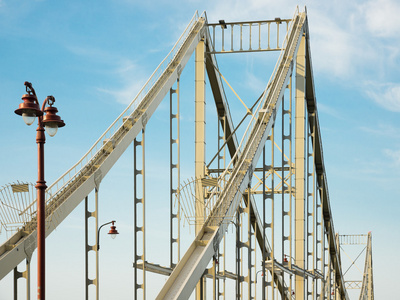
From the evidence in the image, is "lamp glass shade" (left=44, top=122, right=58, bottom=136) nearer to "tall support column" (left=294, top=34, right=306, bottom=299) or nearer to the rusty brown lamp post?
the rusty brown lamp post

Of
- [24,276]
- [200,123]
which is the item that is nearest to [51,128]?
[24,276]

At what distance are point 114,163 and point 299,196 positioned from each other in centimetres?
1301

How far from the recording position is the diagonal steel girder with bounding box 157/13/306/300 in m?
→ 18.2

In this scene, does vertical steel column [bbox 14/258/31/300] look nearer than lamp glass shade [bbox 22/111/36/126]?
No

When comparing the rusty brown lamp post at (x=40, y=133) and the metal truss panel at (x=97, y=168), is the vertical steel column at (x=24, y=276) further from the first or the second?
the rusty brown lamp post at (x=40, y=133)

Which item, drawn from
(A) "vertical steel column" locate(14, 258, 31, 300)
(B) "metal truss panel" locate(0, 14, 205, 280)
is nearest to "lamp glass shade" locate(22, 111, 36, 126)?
(B) "metal truss panel" locate(0, 14, 205, 280)

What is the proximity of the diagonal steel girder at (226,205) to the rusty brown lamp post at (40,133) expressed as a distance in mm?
4026

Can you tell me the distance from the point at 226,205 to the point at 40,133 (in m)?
7.91

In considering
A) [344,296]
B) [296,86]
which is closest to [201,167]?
[296,86]

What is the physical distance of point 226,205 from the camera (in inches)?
856

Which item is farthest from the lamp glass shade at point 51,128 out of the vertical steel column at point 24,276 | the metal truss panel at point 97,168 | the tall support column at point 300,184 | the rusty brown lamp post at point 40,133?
the tall support column at point 300,184

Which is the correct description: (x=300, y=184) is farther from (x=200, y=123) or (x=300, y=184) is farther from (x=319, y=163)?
(x=319, y=163)

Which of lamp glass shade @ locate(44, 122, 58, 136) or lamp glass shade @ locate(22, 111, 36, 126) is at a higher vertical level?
lamp glass shade @ locate(22, 111, 36, 126)

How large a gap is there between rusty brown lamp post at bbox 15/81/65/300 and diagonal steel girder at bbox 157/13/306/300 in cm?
403
